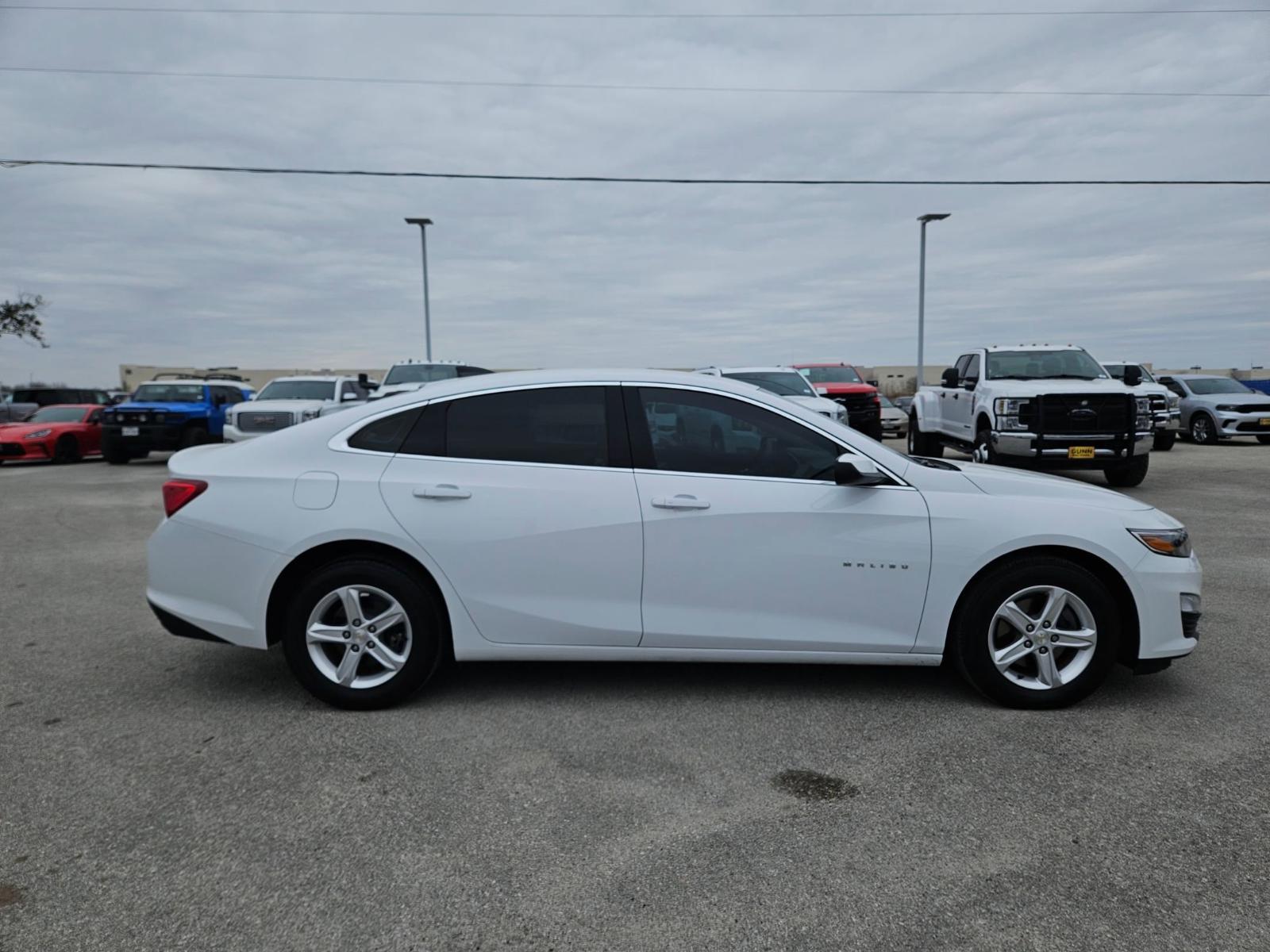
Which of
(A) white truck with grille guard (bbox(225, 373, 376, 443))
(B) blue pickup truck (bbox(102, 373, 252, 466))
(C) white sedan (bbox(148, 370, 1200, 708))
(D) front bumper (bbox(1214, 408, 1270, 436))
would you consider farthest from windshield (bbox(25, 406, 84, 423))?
(D) front bumper (bbox(1214, 408, 1270, 436))

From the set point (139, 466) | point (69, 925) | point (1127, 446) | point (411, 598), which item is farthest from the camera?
point (139, 466)

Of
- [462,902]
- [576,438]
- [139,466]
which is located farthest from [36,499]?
[462,902]

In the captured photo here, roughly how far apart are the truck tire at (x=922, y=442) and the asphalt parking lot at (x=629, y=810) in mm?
11995

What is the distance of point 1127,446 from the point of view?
1220 cm

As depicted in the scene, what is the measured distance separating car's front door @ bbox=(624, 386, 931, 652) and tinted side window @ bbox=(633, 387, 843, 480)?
3cm

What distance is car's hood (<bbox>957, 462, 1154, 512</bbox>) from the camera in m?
4.11

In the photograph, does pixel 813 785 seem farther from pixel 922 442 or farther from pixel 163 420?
pixel 163 420

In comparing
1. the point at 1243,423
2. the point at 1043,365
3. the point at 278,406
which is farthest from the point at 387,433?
the point at 1243,423

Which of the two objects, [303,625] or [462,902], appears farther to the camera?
[303,625]

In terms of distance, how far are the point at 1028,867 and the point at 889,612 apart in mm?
1387

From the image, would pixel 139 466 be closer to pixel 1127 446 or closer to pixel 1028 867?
pixel 1127 446

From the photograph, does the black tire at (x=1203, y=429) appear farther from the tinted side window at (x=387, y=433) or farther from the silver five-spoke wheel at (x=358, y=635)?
the silver five-spoke wheel at (x=358, y=635)

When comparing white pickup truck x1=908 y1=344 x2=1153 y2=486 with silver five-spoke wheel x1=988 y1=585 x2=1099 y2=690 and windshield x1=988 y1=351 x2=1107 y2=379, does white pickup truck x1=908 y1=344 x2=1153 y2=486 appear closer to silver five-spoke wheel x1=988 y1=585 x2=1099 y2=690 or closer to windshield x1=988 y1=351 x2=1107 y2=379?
windshield x1=988 y1=351 x2=1107 y2=379

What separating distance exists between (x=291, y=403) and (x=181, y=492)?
13.0 m
